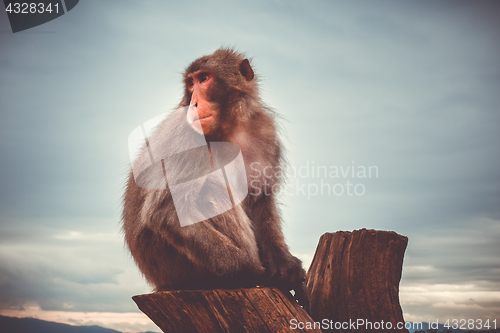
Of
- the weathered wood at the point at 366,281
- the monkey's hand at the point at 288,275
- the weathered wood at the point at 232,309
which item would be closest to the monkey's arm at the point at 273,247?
the monkey's hand at the point at 288,275

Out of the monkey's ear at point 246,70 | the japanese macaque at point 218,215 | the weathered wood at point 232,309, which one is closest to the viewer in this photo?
the weathered wood at point 232,309

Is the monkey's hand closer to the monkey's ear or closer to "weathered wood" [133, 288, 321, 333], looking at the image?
"weathered wood" [133, 288, 321, 333]

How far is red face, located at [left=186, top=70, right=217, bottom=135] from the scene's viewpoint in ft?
10.1

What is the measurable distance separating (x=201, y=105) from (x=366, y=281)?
2.05 m

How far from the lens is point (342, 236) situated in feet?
10.9

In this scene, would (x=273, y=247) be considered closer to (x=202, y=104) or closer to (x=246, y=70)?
(x=202, y=104)

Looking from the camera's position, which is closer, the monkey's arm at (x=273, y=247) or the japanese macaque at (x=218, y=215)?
the japanese macaque at (x=218, y=215)

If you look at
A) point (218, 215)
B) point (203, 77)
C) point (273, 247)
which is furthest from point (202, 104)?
point (273, 247)

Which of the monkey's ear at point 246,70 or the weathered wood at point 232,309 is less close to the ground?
the monkey's ear at point 246,70

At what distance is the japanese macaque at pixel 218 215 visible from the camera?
2.76 m

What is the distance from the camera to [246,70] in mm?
3605

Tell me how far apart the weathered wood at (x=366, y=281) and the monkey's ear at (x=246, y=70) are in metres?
1.68

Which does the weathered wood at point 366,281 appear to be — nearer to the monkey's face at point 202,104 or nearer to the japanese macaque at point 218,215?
the japanese macaque at point 218,215

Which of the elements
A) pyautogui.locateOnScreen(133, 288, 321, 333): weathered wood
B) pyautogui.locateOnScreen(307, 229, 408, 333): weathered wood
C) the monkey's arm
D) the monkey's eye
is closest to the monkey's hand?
the monkey's arm
